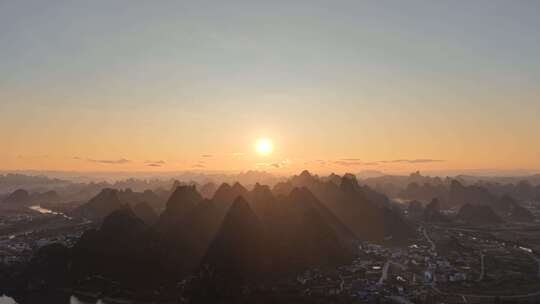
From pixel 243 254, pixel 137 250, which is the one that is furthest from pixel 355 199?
pixel 137 250

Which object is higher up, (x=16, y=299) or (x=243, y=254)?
(x=243, y=254)

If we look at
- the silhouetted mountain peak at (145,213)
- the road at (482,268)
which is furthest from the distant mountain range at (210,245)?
the silhouetted mountain peak at (145,213)

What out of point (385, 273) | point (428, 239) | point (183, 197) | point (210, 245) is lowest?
point (385, 273)

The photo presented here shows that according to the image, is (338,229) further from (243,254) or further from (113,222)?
(113,222)

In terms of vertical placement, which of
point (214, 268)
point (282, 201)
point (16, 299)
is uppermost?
point (282, 201)

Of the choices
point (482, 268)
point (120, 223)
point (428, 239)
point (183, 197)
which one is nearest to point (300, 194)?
point (183, 197)

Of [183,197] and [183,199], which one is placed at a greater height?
[183,197]

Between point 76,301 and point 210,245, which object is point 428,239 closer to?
point 210,245

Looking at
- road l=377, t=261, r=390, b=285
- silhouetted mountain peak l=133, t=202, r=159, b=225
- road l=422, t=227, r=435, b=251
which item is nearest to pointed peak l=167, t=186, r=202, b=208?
silhouetted mountain peak l=133, t=202, r=159, b=225

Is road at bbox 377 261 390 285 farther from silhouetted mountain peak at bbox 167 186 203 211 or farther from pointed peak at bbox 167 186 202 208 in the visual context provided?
pointed peak at bbox 167 186 202 208

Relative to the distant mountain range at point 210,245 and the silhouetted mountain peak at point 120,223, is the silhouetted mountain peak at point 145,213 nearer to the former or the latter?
the distant mountain range at point 210,245

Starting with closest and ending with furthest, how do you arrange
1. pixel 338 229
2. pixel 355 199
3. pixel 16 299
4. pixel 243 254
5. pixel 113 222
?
pixel 16 299, pixel 243 254, pixel 113 222, pixel 338 229, pixel 355 199
